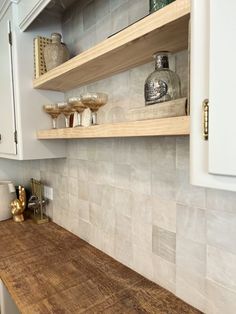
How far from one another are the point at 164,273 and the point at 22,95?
1.17m

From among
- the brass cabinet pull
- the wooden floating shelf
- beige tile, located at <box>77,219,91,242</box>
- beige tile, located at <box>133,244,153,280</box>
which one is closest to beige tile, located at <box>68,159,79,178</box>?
beige tile, located at <box>77,219,91,242</box>

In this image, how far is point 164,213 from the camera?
91 centimetres

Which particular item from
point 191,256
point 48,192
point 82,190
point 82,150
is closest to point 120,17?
point 82,150

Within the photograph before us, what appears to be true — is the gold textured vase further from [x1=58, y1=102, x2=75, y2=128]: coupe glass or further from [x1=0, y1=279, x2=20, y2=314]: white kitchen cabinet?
[x1=0, y1=279, x2=20, y2=314]: white kitchen cabinet

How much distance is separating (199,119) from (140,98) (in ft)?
1.73

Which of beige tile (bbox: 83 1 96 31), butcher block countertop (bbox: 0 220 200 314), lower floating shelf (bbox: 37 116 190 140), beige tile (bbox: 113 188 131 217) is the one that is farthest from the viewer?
beige tile (bbox: 83 1 96 31)

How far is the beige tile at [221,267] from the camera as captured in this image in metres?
0.72

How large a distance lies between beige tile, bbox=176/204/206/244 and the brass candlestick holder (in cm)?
115

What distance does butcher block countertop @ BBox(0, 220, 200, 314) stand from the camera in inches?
33.5

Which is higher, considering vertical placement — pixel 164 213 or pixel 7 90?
pixel 7 90

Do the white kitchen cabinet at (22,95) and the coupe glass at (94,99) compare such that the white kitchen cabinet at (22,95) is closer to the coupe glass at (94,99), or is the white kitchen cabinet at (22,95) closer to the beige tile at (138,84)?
the coupe glass at (94,99)

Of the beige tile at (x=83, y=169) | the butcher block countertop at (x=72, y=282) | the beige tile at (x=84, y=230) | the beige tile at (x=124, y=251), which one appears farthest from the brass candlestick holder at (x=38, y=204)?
the beige tile at (x=124, y=251)

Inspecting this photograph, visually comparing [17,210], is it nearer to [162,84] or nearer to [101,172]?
[101,172]

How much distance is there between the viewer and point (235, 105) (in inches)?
16.1
